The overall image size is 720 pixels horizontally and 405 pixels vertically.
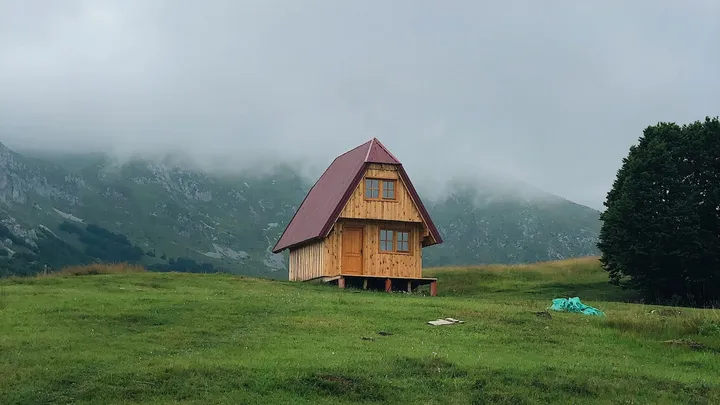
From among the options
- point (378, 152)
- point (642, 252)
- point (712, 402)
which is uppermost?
point (378, 152)

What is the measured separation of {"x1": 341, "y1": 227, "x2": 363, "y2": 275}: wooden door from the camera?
48.8m

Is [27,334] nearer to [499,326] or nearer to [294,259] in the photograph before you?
[499,326]

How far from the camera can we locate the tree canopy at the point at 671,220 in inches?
1907

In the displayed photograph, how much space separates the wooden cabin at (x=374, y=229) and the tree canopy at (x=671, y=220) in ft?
37.0

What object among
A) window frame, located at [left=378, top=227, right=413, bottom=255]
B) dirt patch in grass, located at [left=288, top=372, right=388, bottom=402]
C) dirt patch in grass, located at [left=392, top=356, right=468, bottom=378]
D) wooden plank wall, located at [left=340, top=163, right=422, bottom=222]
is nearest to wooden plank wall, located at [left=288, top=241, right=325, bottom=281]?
wooden plank wall, located at [left=340, top=163, right=422, bottom=222]

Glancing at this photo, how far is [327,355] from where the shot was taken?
871 inches

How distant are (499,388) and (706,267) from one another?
33150 mm

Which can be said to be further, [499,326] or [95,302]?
[95,302]

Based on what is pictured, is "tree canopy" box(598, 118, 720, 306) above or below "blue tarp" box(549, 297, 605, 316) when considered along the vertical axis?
above

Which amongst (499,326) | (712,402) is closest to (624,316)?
(499,326)

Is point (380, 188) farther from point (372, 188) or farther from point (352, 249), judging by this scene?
point (352, 249)

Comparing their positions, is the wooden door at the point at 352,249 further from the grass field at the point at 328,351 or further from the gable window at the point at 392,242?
the grass field at the point at 328,351

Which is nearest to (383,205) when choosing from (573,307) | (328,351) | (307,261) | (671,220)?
(307,261)

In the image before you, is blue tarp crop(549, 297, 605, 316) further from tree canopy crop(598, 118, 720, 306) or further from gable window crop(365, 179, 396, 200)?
gable window crop(365, 179, 396, 200)
